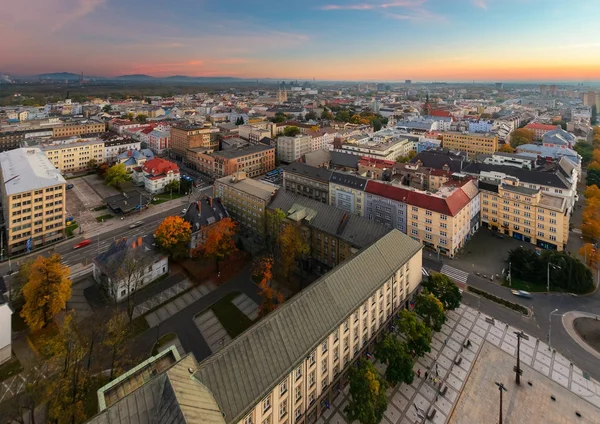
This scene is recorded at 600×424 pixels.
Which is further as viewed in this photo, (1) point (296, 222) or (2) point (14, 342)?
(1) point (296, 222)

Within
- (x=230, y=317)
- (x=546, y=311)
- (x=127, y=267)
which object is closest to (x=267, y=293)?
(x=230, y=317)

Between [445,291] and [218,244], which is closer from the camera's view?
[445,291]

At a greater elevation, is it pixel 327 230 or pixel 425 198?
pixel 425 198

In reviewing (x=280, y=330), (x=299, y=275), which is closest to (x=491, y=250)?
(x=299, y=275)

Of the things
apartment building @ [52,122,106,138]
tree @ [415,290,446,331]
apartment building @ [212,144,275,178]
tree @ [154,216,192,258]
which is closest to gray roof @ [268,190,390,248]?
tree @ [415,290,446,331]

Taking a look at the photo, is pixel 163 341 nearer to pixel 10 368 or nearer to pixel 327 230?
pixel 10 368

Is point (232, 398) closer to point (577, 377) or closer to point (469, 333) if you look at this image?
point (469, 333)
